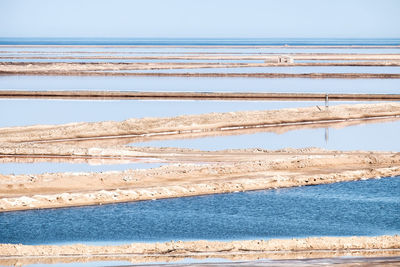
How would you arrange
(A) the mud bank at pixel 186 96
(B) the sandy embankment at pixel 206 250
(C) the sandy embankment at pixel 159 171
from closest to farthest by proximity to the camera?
(B) the sandy embankment at pixel 206 250
(C) the sandy embankment at pixel 159 171
(A) the mud bank at pixel 186 96

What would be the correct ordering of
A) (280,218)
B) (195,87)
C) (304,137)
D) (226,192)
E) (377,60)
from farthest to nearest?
(377,60)
(195,87)
(304,137)
(226,192)
(280,218)

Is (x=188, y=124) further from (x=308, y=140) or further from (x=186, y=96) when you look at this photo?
(x=186, y=96)

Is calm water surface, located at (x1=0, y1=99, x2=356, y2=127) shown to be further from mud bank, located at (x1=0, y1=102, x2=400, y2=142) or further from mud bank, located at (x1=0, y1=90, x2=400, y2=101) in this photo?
mud bank, located at (x1=0, y1=102, x2=400, y2=142)

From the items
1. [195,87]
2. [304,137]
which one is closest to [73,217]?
[304,137]

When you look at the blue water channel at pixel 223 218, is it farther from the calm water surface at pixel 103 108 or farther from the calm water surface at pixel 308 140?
the calm water surface at pixel 103 108

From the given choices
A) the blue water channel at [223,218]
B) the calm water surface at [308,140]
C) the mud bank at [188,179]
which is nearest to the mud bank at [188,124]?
the calm water surface at [308,140]

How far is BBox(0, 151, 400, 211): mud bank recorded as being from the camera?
1803 cm

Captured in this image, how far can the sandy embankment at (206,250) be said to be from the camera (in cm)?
1351

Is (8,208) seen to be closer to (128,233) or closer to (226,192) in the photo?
(128,233)

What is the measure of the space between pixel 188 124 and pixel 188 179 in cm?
803

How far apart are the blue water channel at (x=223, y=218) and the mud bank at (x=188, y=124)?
27.6 ft

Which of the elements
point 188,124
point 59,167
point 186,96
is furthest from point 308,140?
point 186,96

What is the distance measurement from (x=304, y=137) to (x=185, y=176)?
712cm

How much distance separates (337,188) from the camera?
755 inches
